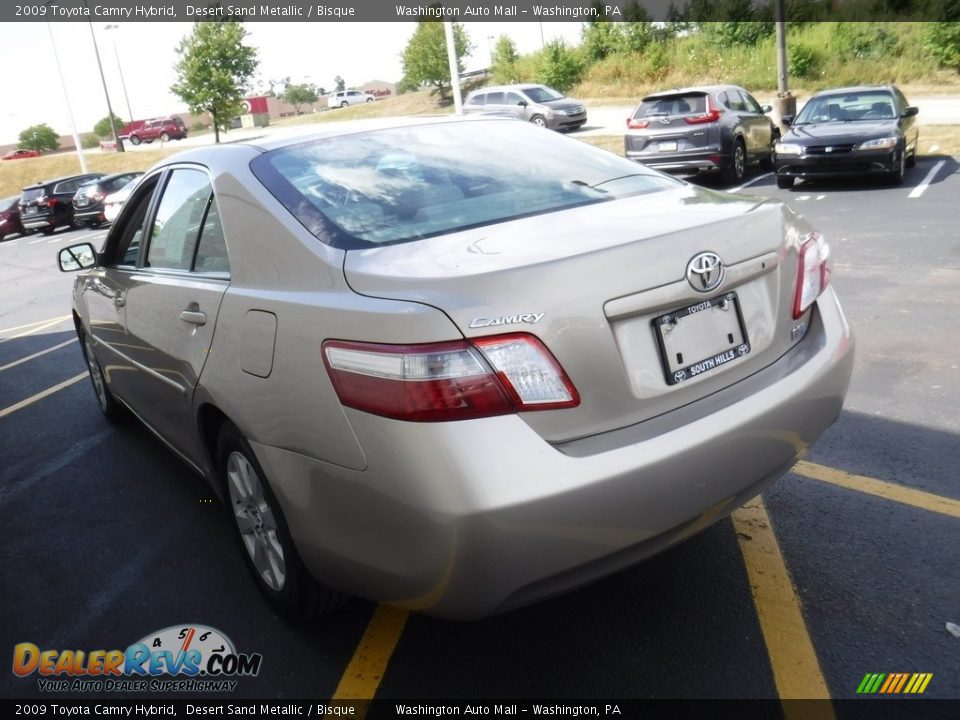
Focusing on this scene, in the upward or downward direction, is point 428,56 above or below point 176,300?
above

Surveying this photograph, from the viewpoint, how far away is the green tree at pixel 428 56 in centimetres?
4391

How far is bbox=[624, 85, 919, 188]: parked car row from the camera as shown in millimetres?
11773

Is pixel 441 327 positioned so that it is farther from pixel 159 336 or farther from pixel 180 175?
pixel 180 175

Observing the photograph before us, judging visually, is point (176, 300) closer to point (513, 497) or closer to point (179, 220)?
point (179, 220)

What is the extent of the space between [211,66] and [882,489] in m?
43.0

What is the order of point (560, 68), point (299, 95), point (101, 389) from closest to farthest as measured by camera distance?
point (101, 389)
point (560, 68)
point (299, 95)

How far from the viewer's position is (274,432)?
8.13 ft

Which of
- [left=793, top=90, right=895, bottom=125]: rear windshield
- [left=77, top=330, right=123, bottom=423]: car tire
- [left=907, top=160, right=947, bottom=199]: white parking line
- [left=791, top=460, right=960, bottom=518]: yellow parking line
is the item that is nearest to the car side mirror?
[left=77, top=330, right=123, bottom=423]: car tire

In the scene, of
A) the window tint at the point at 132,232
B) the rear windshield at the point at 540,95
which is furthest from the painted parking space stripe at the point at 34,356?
the rear windshield at the point at 540,95

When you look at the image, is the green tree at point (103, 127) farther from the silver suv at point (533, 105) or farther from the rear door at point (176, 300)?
the rear door at point (176, 300)

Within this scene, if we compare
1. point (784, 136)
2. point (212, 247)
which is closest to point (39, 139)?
point (784, 136)

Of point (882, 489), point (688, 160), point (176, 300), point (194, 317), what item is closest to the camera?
point (194, 317)

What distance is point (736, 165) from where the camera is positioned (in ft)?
45.9

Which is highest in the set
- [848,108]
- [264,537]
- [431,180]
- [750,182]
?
[431,180]
